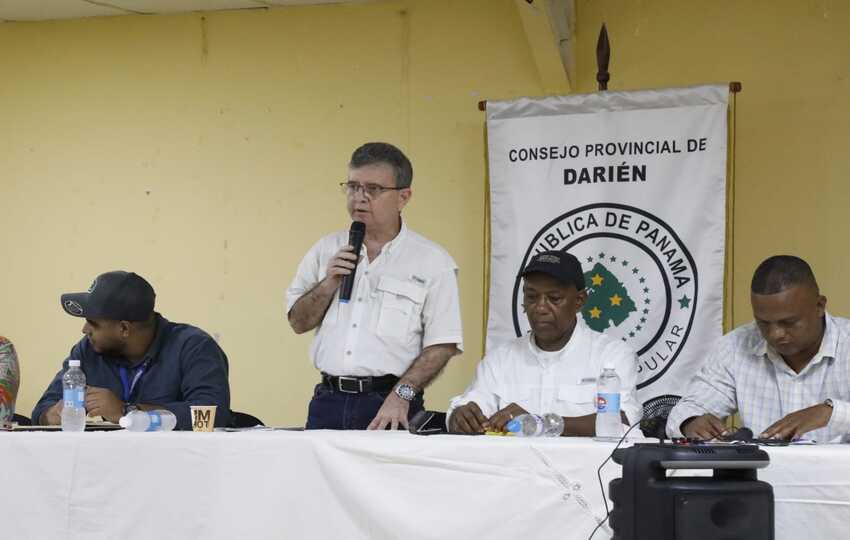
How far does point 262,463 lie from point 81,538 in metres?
0.56

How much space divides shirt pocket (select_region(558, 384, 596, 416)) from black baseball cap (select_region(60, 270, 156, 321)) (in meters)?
1.40

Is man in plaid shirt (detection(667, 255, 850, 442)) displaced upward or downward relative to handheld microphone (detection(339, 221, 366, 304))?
downward

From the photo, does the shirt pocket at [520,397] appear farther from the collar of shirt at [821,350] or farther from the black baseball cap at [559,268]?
the collar of shirt at [821,350]

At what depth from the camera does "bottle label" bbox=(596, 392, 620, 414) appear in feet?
10.9

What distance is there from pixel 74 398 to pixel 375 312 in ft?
3.63

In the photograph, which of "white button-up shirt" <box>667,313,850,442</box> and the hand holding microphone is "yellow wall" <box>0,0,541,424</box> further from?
"white button-up shirt" <box>667,313,850,442</box>

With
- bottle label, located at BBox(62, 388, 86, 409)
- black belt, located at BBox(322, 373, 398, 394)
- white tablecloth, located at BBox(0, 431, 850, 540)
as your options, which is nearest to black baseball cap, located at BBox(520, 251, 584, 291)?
black belt, located at BBox(322, 373, 398, 394)

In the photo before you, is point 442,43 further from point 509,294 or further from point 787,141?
point 787,141

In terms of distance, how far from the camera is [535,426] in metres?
3.45

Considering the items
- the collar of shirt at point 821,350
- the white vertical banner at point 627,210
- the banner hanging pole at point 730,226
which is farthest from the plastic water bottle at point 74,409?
the banner hanging pole at point 730,226

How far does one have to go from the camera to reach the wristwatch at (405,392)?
154 inches

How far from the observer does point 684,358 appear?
15.5ft

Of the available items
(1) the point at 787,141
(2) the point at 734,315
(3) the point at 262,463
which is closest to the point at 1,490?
(3) the point at 262,463

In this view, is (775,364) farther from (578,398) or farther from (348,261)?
(348,261)
